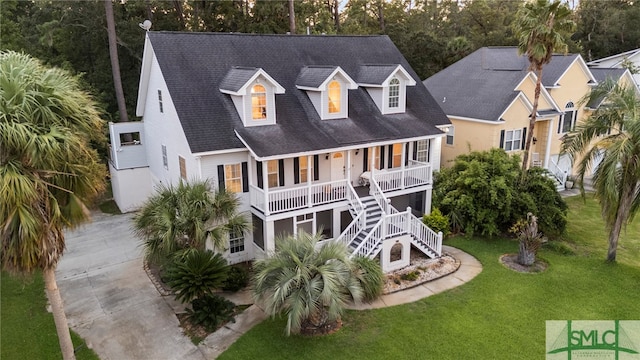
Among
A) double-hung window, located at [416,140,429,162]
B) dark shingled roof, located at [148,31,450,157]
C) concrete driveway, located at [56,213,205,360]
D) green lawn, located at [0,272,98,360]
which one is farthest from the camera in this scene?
double-hung window, located at [416,140,429,162]

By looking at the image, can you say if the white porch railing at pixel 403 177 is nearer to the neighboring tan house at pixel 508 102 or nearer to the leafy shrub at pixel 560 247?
the neighboring tan house at pixel 508 102

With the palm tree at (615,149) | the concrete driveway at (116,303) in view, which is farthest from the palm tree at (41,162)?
the palm tree at (615,149)

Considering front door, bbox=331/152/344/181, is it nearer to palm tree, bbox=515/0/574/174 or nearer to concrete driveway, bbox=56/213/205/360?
concrete driveway, bbox=56/213/205/360

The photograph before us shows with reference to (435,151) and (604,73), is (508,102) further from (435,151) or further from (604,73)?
(604,73)

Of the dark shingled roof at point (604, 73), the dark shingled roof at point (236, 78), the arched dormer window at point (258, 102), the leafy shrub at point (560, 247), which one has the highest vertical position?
the dark shingled roof at point (604, 73)

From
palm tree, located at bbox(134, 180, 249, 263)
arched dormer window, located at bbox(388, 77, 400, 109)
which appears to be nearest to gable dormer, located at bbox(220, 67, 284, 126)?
palm tree, located at bbox(134, 180, 249, 263)

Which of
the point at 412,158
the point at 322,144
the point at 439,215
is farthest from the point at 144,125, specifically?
the point at 439,215

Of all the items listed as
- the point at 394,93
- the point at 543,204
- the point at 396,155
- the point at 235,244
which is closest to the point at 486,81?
the point at 394,93
